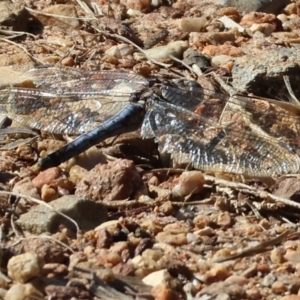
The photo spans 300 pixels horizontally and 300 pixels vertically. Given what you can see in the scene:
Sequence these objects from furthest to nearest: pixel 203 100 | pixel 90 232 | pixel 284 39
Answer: pixel 284 39
pixel 203 100
pixel 90 232

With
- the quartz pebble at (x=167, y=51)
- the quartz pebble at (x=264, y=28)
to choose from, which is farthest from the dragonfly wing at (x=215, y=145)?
the quartz pebble at (x=264, y=28)

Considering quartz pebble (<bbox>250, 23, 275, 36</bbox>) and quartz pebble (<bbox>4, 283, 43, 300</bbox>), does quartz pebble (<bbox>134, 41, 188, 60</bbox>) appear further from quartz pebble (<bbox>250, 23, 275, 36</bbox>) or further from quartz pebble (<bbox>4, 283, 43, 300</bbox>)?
quartz pebble (<bbox>4, 283, 43, 300</bbox>)

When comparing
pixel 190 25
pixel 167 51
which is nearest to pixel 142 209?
pixel 167 51

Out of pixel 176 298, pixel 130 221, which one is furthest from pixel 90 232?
pixel 176 298

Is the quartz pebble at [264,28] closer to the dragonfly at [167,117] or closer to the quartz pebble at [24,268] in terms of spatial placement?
the dragonfly at [167,117]

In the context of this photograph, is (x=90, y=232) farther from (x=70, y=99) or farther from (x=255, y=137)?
(x=70, y=99)

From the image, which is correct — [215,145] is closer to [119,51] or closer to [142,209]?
[142,209]
